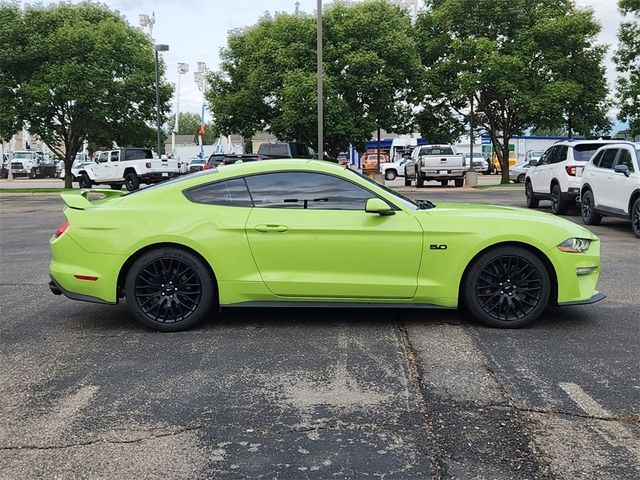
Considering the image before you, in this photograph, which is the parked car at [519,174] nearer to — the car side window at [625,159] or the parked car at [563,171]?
the parked car at [563,171]

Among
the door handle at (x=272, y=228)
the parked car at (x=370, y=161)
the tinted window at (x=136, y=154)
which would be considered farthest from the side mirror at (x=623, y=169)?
the parked car at (x=370, y=161)

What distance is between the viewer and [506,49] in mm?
29891

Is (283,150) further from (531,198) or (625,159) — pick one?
(625,159)

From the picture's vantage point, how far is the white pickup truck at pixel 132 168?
3041cm

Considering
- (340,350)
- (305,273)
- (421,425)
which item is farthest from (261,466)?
(305,273)

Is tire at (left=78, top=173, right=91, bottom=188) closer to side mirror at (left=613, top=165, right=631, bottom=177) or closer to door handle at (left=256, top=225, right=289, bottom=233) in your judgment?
side mirror at (left=613, top=165, right=631, bottom=177)

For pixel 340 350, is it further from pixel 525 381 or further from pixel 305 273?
pixel 525 381

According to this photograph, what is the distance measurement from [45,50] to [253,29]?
390 inches

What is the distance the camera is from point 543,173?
653 inches

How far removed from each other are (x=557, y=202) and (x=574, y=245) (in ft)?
34.8

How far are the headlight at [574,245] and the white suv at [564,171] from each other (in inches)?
382

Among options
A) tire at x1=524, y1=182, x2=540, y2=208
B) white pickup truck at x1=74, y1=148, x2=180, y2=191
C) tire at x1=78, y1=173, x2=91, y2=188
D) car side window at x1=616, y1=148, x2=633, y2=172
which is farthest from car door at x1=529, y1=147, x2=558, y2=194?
tire at x1=78, y1=173, x2=91, y2=188

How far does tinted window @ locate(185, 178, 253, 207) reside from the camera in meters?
5.73

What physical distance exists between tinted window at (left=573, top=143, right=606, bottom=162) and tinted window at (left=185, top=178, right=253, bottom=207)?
1137 centimetres
